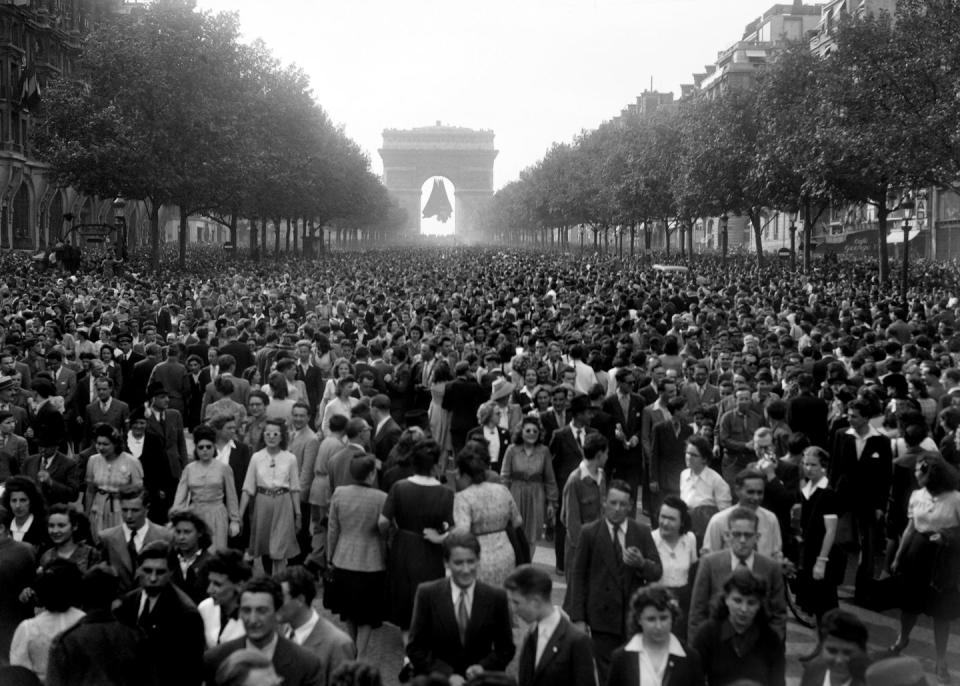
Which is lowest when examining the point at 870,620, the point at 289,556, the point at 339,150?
the point at 870,620

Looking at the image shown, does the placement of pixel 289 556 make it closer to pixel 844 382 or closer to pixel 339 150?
pixel 844 382

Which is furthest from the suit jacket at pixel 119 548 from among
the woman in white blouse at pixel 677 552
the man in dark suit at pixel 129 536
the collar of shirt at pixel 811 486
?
the collar of shirt at pixel 811 486

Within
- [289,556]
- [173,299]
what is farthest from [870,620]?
[173,299]

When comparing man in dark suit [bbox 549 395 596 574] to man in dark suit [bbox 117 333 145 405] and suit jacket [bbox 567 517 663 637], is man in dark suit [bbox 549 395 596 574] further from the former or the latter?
man in dark suit [bbox 117 333 145 405]

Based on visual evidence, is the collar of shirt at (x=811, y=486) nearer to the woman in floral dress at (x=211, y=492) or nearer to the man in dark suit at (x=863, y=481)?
the man in dark suit at (x=863, y=481)

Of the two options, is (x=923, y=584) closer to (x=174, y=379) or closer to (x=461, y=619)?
(x=461, y=619)

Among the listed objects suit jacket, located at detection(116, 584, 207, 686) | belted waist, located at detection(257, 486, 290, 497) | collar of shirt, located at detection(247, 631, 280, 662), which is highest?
belted waist, located at detection(257, 486, 290, 497)

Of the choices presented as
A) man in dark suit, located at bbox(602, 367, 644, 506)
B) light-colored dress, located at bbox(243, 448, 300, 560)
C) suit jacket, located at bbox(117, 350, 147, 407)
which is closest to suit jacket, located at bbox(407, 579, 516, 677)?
light-colored dress, located at bbox(243, 448, 300, 560)

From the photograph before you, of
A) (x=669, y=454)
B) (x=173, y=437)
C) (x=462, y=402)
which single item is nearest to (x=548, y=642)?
(x=669, y=454)
